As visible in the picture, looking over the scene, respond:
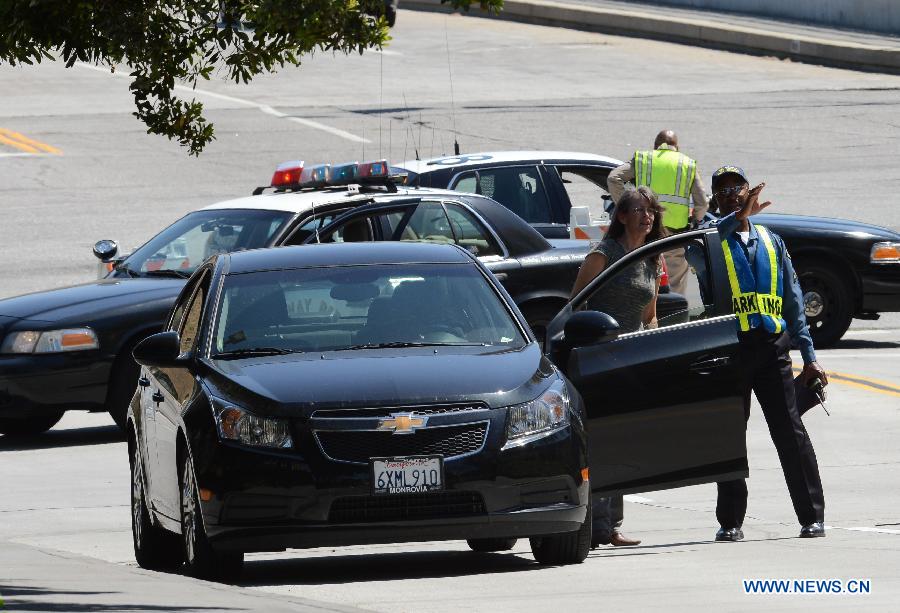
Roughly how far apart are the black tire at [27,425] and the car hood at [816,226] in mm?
6296

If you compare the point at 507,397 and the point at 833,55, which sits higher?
the point at 507,397

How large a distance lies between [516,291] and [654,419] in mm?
5232

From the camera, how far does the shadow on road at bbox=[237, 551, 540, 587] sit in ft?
27.5

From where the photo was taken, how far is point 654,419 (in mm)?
9055

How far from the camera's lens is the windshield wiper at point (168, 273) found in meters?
13.8

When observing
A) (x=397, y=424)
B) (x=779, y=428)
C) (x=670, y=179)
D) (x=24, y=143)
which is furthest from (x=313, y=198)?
(x=24, y=143)

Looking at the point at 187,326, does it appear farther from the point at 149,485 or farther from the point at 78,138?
the point at 78,138

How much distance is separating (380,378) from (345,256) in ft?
4.63

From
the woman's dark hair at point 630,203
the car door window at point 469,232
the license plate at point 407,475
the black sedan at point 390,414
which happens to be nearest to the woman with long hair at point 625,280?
the woman's dark hair at point 630,203

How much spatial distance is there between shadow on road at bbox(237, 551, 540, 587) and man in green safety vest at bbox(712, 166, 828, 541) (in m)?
1.30

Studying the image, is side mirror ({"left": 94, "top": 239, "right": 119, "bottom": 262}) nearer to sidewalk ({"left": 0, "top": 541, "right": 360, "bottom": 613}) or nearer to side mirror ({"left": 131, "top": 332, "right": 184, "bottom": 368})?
sidewalk ({"left": 0, "top": 541, "right": 360, "bottom": 613})

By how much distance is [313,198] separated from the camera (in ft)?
46.1

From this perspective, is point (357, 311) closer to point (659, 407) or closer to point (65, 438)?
point (659, 407)

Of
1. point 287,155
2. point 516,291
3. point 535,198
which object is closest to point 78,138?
point 287,155
